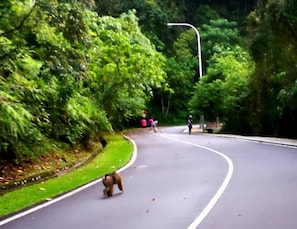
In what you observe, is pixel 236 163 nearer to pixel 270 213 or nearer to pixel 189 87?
pixel 270 213

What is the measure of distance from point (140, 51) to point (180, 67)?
35.2 m

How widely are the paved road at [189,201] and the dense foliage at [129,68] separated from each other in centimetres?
375

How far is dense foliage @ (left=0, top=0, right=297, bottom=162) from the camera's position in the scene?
14086 millimetres

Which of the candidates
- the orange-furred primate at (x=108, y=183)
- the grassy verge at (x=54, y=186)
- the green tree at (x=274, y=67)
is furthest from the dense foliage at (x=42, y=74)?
the green tree at (x=274, y=67)

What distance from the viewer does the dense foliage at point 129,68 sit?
14086 millimetres

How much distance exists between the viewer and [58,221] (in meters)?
9.18

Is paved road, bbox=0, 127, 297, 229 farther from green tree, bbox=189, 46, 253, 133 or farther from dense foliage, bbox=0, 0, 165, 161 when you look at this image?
green tree, bbox=189, 46, 253, 133

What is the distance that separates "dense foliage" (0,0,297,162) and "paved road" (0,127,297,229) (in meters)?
3.75

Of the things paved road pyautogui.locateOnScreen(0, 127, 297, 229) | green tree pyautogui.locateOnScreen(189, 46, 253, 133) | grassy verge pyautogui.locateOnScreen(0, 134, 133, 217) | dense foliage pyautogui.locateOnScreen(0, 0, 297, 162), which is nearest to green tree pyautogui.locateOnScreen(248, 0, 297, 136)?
→ dense foliage pyautogui.locateOnScreen(0, 0, 297, 162)

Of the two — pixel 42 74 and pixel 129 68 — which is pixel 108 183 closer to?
pixel 42 74

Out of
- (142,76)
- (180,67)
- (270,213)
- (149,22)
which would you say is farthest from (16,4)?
(180,67)

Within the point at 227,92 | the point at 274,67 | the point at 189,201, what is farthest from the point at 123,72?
the point at 189,201

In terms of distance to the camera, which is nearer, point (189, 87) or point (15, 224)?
point (15, 224)

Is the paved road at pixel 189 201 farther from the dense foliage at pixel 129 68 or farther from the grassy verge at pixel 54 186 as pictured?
the dense foliage at pixel 129 68
